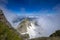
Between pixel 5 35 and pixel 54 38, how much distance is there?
987 centimetres

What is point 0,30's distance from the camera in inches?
680

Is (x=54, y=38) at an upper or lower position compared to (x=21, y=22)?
lower

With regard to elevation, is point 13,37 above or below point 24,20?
below

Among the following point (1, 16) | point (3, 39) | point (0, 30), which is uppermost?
point (1, 16)

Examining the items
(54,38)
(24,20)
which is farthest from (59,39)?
(24,20)

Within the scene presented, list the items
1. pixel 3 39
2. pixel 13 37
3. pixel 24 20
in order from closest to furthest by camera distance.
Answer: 1. pixel 3 39
2. pixel 13 37
3. pixel 24 20

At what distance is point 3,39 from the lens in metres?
16.2

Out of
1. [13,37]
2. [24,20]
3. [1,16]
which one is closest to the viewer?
[13,37]

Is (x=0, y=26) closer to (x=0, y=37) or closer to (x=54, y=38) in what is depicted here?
(x=0, y=37)

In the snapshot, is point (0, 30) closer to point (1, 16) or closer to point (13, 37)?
point (13, 37)

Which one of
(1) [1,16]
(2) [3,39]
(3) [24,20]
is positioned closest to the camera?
(2) [3,39]

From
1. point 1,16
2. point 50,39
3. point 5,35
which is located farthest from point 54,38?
point 5,35

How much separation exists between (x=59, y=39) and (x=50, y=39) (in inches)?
52.3

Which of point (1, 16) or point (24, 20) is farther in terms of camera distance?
A: point (24, 20)
